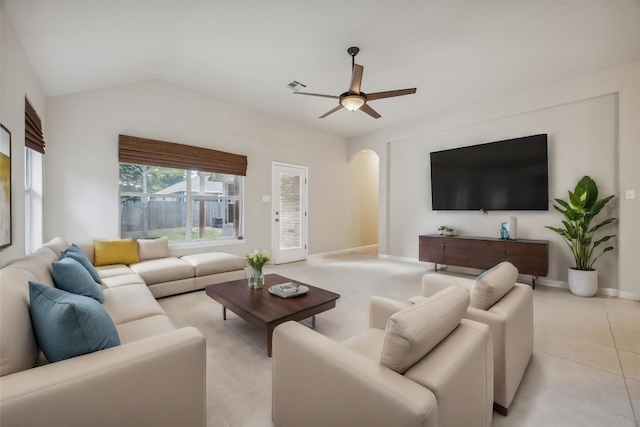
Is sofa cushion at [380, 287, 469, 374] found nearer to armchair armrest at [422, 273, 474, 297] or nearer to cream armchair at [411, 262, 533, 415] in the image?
cream armchair at [411, 262, 533, 415]

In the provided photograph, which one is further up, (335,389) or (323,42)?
(323,42)

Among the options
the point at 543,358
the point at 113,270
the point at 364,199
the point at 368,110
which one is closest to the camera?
the point at 543,358

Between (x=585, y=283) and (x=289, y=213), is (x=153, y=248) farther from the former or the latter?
(x=585, y=283)

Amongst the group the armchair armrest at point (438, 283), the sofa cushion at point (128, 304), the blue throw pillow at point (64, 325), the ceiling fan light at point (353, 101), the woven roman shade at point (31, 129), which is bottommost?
the sofa cushion at point (128, 304)

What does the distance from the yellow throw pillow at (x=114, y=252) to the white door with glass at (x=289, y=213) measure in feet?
8.35

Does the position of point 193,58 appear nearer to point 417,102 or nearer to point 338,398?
point 417,102

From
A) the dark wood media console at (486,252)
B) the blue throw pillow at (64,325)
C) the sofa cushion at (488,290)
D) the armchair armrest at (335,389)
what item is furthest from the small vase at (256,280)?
the dark wood media console at (486,252)

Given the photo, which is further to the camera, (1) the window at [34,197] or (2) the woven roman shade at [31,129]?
(1) the window at [34,197]

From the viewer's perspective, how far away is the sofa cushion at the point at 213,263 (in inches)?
149

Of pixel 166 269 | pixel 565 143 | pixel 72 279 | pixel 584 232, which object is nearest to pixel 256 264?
pixel 72 279

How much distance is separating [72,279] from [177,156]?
2888 mm

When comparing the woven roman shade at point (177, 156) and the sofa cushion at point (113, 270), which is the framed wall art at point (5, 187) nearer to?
the sofa cushion at point (113, 270)

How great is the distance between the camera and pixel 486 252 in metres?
4.33

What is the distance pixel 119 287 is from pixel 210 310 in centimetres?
93
